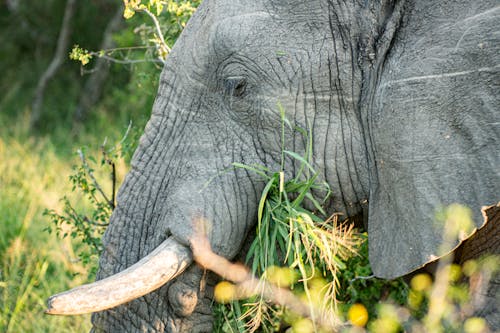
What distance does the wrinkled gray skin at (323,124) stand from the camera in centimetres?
297

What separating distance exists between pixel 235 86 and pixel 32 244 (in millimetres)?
2735

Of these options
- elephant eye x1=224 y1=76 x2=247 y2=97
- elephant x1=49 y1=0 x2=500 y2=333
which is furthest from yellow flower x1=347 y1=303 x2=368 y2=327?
elephant eye x1=224 y1=76 x2=247 y2=97

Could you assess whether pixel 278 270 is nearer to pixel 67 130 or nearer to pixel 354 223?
pixel 354 223

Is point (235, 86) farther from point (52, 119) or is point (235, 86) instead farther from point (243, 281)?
point (52, 119)

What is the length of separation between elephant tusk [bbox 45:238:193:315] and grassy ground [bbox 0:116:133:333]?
4.56ft

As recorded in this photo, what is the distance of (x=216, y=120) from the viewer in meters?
3.32

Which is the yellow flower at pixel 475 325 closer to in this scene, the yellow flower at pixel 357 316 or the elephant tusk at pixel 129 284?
the yellow flower at pixel 357 316

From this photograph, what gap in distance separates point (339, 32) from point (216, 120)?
52 centimetres

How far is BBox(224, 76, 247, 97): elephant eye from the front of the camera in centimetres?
326

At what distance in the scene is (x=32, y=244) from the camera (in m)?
5.59

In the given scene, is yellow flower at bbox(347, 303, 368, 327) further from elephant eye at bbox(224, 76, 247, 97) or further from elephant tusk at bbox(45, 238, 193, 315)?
elephant eye at bbox(224, 76, 247, 97)

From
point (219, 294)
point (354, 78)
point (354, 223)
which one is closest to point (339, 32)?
point (354, 78)

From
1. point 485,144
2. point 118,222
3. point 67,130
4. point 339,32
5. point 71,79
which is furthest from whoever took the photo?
point 71,79

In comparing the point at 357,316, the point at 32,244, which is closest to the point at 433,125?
the point at 357,316
